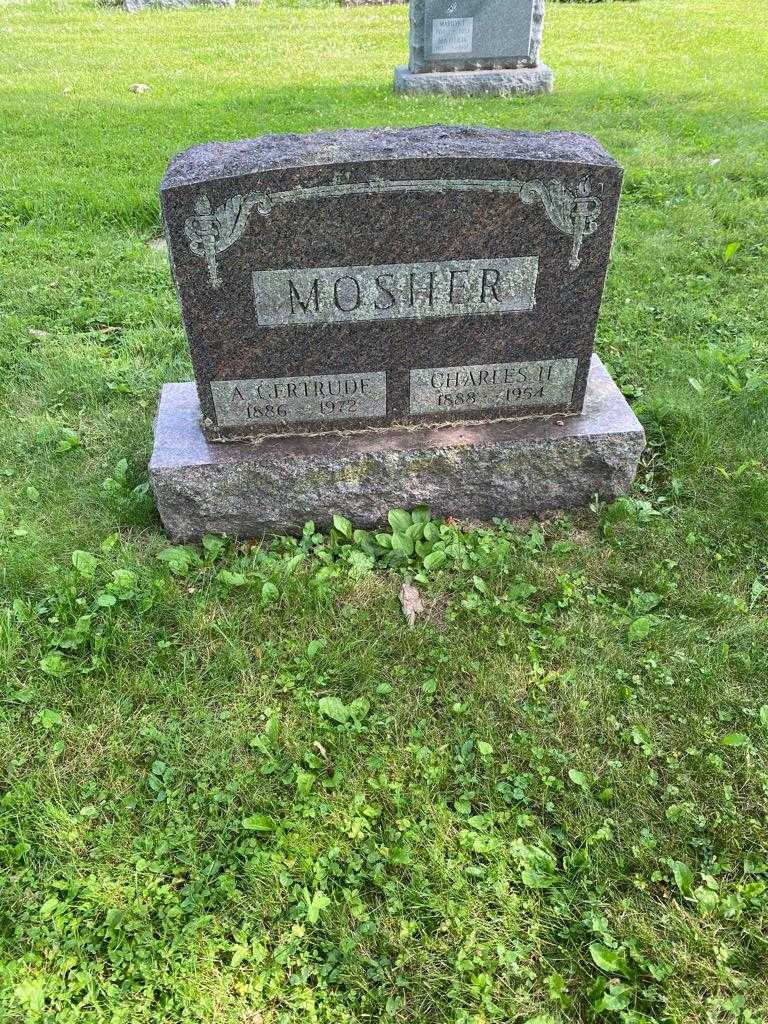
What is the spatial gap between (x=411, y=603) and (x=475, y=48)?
25.8 ft

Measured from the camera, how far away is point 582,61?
10125mm

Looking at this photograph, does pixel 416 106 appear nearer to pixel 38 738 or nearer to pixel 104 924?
pixel 38 738

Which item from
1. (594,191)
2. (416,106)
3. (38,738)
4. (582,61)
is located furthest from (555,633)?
(582,61)

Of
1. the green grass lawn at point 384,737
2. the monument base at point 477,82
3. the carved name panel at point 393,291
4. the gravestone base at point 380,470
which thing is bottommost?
the green grass lawn at point 384,737

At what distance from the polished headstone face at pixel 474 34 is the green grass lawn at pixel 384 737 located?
217 inches

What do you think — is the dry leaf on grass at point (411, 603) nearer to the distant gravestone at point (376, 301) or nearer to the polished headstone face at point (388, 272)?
the distant gravestone at point (376, 301)

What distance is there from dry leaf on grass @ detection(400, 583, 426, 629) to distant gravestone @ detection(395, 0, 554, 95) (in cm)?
749

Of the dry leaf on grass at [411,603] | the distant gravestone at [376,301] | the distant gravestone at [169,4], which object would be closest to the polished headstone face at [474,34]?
the distant gravestone at [376,301]

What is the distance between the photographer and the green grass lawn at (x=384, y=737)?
2.04 m

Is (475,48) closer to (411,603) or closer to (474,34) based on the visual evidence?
(474,34)

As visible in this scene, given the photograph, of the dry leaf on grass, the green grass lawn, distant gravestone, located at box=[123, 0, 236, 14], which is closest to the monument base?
the green grass lawn

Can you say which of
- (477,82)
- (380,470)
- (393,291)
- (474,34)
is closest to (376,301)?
(393,291)

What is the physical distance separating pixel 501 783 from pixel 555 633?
663 mm

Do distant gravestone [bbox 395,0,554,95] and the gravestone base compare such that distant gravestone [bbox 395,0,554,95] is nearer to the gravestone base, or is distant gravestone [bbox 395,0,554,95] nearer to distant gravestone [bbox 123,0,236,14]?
the gravestone base
